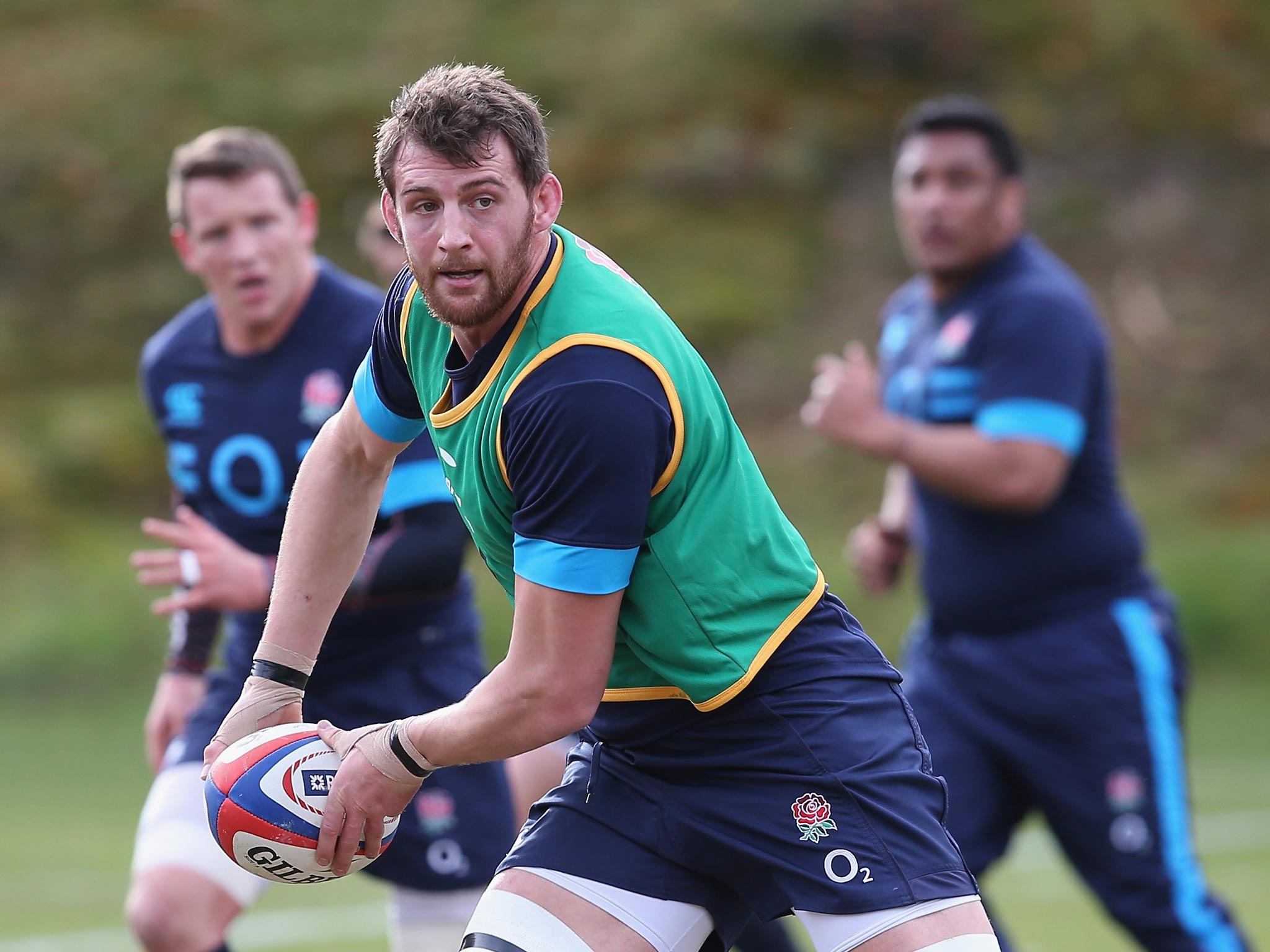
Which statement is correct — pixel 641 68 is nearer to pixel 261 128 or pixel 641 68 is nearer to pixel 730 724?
pixel 261 128

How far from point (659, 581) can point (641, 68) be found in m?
14.2

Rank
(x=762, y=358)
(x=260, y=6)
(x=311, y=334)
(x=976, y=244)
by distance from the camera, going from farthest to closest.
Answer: (x=260, y=6), (x=762, y=358), (x=976, y=244), (x=311, y=334)

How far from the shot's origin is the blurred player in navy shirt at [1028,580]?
4.88 meters

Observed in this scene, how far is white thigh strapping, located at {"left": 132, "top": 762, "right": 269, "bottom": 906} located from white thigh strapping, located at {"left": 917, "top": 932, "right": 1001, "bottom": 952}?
73.9 inches

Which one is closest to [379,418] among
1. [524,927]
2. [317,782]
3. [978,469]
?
[317,782]

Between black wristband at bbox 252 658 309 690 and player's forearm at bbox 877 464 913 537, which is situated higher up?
player's forearm at bbox 877 464 913 537

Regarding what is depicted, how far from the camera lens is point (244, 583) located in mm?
4293

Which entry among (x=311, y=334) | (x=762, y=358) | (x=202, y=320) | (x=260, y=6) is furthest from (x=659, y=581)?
(x=260, y=6)

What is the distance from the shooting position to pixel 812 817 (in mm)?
3156

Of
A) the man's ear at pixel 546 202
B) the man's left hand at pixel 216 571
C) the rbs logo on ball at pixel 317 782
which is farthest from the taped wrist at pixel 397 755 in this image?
the man's left hand at pixel 216 571

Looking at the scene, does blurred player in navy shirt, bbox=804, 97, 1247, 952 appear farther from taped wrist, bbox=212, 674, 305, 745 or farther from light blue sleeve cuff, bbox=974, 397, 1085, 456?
taped wrist, bbox=212, 674, 305, 745

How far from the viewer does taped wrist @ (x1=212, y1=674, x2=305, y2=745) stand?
3.34m

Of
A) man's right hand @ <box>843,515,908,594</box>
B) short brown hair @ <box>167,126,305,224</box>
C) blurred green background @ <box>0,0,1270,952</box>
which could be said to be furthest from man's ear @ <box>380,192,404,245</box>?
blurred green background @ <box>0,0,1270,952</box>

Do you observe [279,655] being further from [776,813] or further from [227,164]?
[227,164]
